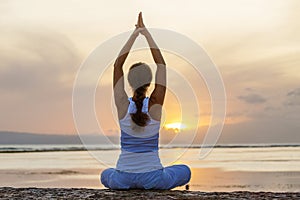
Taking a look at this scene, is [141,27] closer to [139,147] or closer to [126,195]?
[139,147]

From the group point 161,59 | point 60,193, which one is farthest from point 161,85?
point 60,193

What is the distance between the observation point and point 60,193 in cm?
705

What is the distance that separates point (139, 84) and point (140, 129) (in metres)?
0.61

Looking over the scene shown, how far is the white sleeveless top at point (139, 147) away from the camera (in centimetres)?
689

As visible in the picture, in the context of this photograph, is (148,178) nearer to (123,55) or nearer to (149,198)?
(149,198)

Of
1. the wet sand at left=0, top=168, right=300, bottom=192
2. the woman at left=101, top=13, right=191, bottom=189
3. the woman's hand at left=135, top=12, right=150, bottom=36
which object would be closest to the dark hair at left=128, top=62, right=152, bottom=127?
the woman at left=101, top=13, right=191, bottom=189

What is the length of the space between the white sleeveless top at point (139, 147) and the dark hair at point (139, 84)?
4.1 inches

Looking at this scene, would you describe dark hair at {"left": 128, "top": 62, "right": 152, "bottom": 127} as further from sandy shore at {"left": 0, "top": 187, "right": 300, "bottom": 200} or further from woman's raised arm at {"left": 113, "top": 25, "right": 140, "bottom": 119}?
sandy shore at {"left": 0, "top": 187, "right": 300, "bottom": 200}

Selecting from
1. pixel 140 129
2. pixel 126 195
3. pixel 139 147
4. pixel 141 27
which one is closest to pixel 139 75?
pixel 140 129

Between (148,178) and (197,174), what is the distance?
45.3 ft

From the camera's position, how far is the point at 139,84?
6.65 meters

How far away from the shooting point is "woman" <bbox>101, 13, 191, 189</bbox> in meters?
6.72

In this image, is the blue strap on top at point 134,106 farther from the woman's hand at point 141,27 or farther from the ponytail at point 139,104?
Result: the woman's hand at point 141,27

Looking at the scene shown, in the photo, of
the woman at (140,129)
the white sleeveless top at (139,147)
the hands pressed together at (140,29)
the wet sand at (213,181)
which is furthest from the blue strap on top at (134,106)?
the wet sand at (213,181)
